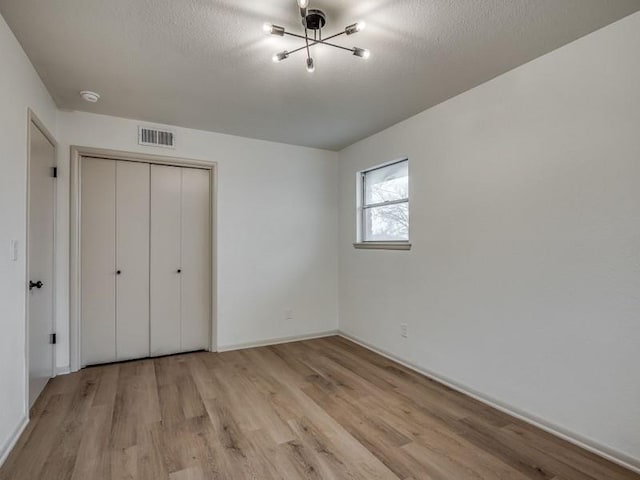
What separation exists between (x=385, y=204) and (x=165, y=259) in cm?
244

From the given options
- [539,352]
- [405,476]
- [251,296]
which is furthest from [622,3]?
[251,296]

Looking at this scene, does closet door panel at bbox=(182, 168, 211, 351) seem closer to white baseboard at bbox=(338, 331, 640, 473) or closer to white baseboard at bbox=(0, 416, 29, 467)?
white baseboard at bbox=(0, 416, 29, 467)

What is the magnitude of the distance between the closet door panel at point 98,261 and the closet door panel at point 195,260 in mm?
664

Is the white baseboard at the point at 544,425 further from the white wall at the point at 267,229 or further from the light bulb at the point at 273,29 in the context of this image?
the light bulb at the point at 273,29

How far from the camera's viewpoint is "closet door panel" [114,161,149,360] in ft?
11.2

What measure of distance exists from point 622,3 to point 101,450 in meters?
3.72

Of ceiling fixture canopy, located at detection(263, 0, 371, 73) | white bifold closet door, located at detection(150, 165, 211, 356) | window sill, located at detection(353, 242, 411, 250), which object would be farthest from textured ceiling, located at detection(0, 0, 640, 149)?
window sill, located at detection(353, 242, 411, 250)

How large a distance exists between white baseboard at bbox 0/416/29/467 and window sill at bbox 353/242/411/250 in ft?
10.3

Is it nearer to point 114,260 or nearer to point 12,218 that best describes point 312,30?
point 12,218

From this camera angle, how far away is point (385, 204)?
3.78 metres

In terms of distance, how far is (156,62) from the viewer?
230 centimetres

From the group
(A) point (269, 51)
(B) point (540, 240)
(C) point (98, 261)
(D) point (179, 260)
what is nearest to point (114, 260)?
(C) point (98, 261)

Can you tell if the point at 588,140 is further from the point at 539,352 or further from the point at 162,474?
the point at 162,474

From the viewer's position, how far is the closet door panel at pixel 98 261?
10.8 ft
